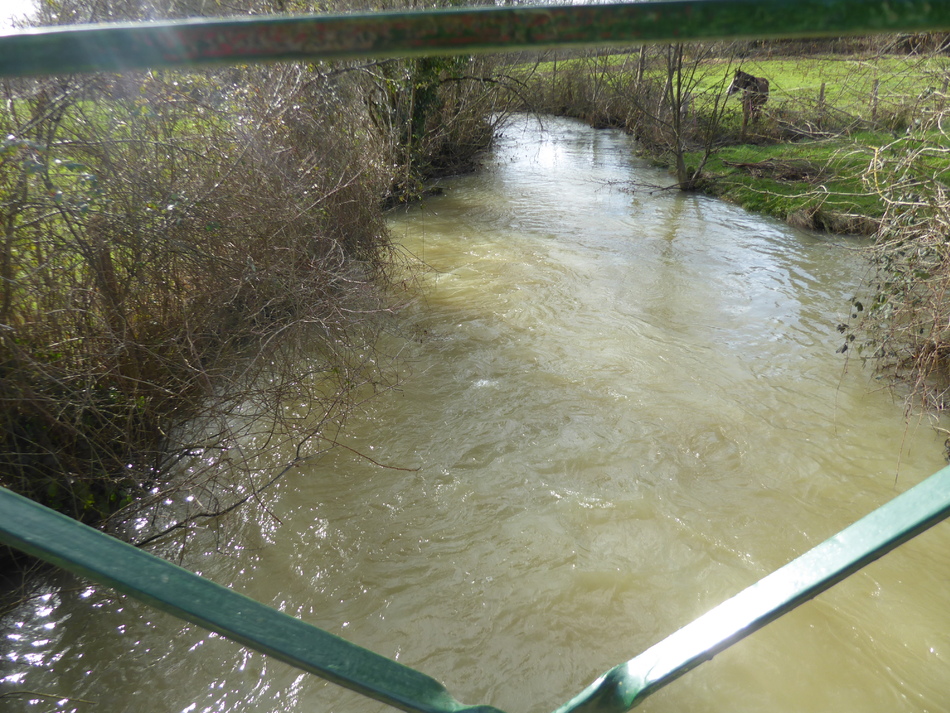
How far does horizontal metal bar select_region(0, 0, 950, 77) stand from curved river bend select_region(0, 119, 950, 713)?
2.98m

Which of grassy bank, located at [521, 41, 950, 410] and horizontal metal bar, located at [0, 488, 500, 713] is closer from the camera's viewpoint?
horizontal metal bar, located at [0, 488, 500, 713]

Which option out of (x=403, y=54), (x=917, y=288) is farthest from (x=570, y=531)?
(x=403, y=54)

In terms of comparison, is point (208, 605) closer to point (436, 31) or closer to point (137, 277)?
point (436, 31)

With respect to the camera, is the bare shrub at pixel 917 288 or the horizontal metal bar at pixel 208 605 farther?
the bare shrub at pixel 917 288

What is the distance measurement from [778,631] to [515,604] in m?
1.34

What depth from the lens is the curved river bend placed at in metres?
3.05

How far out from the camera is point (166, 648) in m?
3.14

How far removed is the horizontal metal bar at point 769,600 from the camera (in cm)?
63

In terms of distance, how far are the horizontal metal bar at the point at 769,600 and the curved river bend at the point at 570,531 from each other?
2630 millimetres

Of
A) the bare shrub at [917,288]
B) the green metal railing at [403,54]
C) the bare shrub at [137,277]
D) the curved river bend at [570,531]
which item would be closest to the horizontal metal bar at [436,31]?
the green metal railing at [403,54]

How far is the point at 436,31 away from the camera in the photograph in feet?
1.98

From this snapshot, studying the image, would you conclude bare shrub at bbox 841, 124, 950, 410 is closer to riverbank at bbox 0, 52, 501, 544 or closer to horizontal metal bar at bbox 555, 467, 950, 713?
riverbank at bbox 0, 52, 501, 544

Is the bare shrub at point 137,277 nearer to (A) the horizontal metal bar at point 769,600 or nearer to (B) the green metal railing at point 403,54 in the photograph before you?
(B) the green metal railing at point 403,54

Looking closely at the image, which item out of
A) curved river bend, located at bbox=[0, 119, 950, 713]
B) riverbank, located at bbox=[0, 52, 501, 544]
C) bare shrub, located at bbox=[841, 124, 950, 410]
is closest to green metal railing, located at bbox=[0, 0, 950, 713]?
curved river bend, located at bbox=[0, 119, 950, 713]
